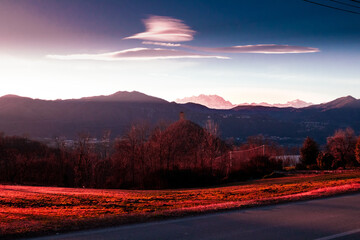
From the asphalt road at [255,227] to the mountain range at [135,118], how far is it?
10224 cm

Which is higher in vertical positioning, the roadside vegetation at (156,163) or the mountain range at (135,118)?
the mountain range at (135,118)

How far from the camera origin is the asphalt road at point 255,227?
25.3ft

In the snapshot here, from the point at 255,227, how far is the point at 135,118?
14156cm

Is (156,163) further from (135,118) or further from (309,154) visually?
(135,118)

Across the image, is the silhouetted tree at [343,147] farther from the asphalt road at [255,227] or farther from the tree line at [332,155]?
the asphalt road at [255,227]

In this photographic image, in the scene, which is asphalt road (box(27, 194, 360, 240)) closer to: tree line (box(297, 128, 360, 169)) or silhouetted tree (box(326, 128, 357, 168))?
tree line (box(297, 128, 360, 169))

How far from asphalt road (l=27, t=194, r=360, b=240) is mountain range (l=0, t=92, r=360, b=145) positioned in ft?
335

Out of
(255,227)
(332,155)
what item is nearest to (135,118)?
(332,155)

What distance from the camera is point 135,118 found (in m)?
149

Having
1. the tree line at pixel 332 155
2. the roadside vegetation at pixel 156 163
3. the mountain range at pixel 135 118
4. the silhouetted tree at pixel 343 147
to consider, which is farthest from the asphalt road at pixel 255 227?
the mountain range at pixel 135 118

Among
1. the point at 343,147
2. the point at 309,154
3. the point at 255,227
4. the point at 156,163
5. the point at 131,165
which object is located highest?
the point at 343,147

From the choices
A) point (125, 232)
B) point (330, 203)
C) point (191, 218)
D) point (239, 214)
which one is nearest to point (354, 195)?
point (330, 203)

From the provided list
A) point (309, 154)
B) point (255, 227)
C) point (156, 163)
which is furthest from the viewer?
point (156, 163)

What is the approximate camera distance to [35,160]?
62.1 meters
